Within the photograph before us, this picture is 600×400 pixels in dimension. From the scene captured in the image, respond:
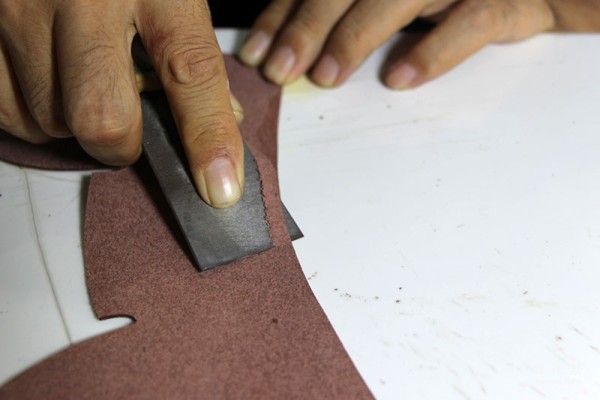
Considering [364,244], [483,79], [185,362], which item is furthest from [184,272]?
[483,79]

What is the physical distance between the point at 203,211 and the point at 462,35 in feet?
1.83

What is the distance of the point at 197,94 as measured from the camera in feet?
2.55

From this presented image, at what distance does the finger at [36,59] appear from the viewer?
2.53 feet

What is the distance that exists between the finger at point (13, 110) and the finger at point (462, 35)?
56cm

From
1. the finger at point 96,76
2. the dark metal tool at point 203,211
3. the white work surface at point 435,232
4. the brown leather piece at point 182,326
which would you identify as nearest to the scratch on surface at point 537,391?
the white work surface at point 435,232

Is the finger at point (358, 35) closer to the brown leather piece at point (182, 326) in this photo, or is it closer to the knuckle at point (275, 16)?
the knuckle at point (275, 16)

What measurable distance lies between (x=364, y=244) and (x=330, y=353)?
17cm

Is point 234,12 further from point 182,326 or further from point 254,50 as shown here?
point 182,326

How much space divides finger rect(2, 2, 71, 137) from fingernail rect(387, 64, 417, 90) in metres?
0.52

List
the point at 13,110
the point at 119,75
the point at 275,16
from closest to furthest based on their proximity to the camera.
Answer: the point at 119,75 → the point at 13,110 → the point at 275,16

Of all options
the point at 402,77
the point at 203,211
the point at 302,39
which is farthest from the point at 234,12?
the point at 203,211

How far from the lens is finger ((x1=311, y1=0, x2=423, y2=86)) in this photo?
1.01m

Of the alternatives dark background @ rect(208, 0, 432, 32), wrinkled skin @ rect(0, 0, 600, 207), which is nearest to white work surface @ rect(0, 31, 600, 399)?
wrinkled skin @ rect(0, 0, 600, 207)

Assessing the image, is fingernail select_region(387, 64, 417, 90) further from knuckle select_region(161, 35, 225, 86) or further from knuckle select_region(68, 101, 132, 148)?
knuckle select_region(68, 101, 132, 148)
